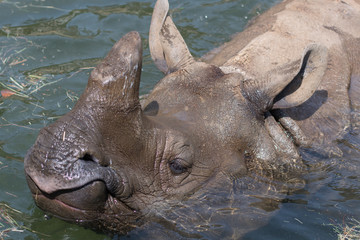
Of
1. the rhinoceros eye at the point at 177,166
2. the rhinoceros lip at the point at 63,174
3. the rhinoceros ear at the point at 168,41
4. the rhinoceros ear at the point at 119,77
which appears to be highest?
the rhinoceros ear at the point at 119,77

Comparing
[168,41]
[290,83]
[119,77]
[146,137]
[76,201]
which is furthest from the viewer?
[168,41]

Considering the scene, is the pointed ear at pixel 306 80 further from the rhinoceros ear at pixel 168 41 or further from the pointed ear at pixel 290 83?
the rhinoceros ear at pixel 168 41

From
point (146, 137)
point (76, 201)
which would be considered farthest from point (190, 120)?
point (76, 201)

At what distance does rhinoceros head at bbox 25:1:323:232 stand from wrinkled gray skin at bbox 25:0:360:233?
11 millimetres

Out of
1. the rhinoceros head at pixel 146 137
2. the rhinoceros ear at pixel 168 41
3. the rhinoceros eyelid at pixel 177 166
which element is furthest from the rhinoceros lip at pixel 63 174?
the rhinoceros ear at pixel 168 41

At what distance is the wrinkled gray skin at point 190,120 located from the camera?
480cm

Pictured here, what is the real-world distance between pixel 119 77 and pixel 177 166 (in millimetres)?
1248

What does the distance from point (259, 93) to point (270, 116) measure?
0.40 m

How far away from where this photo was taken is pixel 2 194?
250 inches

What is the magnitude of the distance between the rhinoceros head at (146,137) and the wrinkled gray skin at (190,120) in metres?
0.01

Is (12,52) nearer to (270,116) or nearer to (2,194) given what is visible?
(2,194)

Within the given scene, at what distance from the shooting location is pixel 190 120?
233 inches

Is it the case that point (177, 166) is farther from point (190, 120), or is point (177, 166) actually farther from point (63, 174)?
point (63, 174)

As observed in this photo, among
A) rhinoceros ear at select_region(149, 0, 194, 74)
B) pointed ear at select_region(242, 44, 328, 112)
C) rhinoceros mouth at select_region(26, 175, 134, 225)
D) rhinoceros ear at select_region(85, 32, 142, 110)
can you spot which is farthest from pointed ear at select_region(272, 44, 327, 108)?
rhinoceros mouth at select_region(26, 175, 134, 225)
